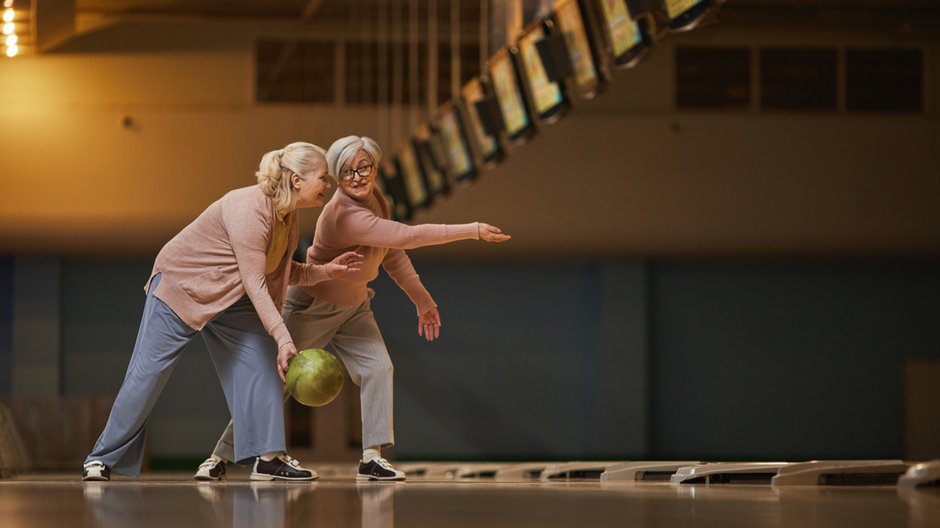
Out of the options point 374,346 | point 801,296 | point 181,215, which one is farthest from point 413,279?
point 801,296

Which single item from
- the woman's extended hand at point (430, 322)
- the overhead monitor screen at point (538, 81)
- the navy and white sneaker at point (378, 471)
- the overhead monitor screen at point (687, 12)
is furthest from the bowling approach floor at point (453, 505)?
the overhead monitor screen at point (538, 81)

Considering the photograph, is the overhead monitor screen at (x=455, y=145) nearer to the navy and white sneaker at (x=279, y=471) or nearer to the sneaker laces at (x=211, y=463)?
the sneaker laces at (x=211, y=463)

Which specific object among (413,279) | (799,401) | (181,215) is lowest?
(799,401)

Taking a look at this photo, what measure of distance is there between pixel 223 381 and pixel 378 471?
2.52ft

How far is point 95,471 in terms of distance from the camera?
5.48 meters

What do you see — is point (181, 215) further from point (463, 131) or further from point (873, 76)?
point (873, 76)

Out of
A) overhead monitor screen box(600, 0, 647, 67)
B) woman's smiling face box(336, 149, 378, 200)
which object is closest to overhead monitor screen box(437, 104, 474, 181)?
overhead monitor screen box(600, 0, 647, 67)

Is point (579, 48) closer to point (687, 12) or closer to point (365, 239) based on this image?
point (687, 12)

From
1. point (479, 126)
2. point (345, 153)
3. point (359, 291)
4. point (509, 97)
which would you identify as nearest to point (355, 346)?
point (359, 291)

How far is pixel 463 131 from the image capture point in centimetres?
1256

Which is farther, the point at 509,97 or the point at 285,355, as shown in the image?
the point at 509,97

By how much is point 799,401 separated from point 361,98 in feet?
25.3

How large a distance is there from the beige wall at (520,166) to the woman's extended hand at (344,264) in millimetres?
11539

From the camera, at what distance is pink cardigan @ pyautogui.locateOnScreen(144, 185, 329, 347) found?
5.32 m
